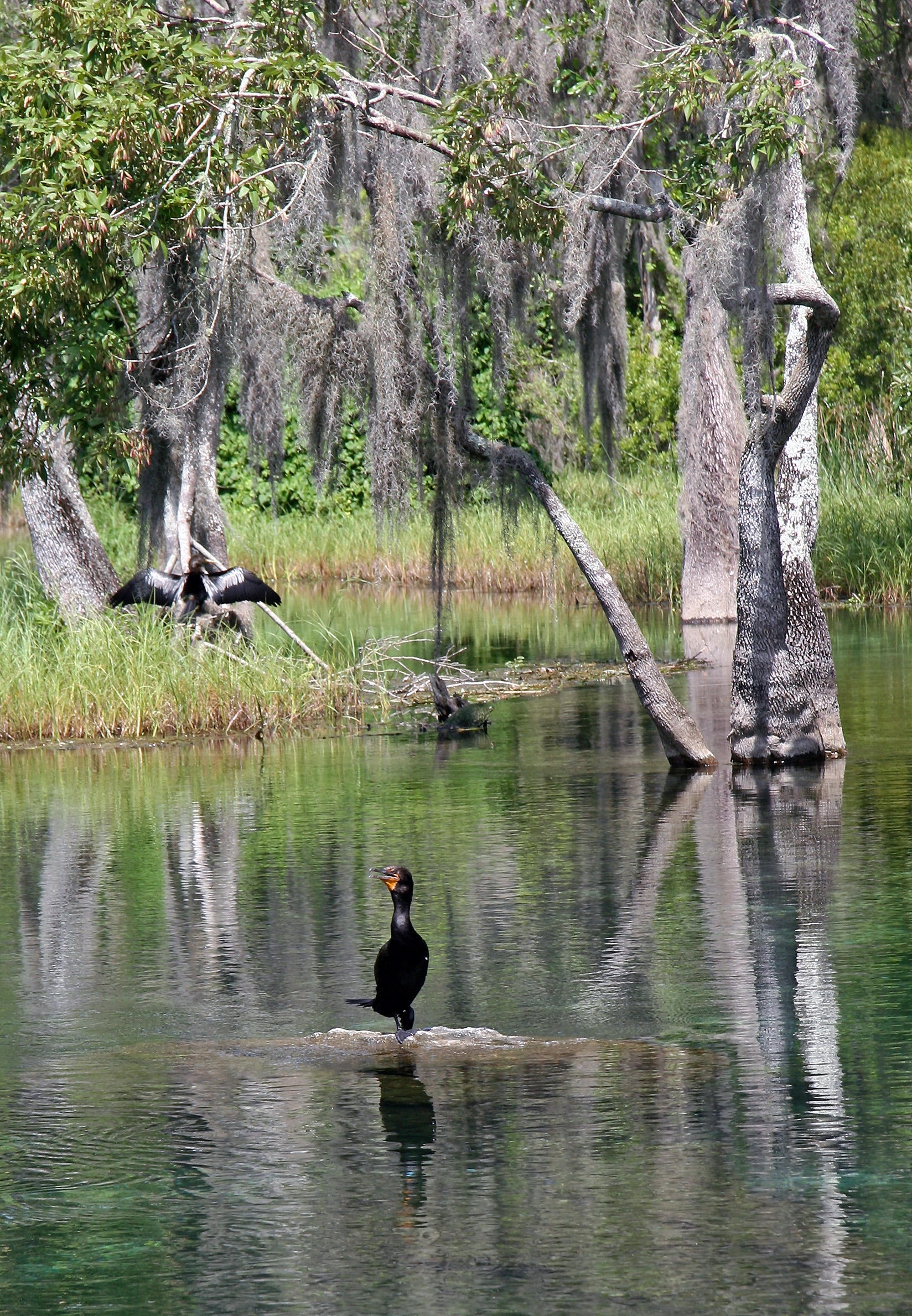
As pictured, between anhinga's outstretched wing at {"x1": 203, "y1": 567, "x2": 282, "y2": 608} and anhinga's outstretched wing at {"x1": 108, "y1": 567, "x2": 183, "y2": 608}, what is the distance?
31 centimetres

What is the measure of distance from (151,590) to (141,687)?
849mm

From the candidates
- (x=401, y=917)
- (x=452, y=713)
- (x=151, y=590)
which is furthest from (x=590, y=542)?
(x=401, y=917)

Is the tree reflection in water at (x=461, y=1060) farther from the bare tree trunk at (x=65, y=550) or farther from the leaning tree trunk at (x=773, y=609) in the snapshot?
the bare tree trunk at (x=65, y=550)

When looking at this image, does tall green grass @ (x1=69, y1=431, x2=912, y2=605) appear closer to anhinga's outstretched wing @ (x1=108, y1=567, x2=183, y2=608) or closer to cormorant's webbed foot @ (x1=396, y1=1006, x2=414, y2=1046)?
anhinga's outstretched wing @ (x1=108, y1=567, x2=183, y2=608)

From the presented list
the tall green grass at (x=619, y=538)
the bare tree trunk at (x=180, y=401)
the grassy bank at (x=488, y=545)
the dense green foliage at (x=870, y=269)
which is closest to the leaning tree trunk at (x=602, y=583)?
the bare tree trunk at (x=180, y=401)

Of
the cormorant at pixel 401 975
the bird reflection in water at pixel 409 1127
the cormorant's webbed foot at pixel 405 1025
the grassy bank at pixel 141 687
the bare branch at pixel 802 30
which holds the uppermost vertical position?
the bare branch at pixel 802 30

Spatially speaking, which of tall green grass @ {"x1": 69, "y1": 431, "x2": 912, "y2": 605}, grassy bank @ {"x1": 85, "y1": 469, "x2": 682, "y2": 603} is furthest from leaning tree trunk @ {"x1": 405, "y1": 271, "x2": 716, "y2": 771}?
grassy bank @ {"x1": 85, "y1": 469, "x2": 682, "y2": 603}

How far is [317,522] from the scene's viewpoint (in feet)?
105

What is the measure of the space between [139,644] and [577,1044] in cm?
964

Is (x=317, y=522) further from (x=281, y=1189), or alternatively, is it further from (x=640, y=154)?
(x=281, y=1189)

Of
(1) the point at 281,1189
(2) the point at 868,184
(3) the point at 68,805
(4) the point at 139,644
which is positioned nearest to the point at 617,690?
(4) the point at 139,644

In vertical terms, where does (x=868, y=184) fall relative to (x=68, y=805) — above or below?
above

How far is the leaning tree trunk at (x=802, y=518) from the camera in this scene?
13.4 metres

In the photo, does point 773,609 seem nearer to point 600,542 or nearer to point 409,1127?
point 409,1127
